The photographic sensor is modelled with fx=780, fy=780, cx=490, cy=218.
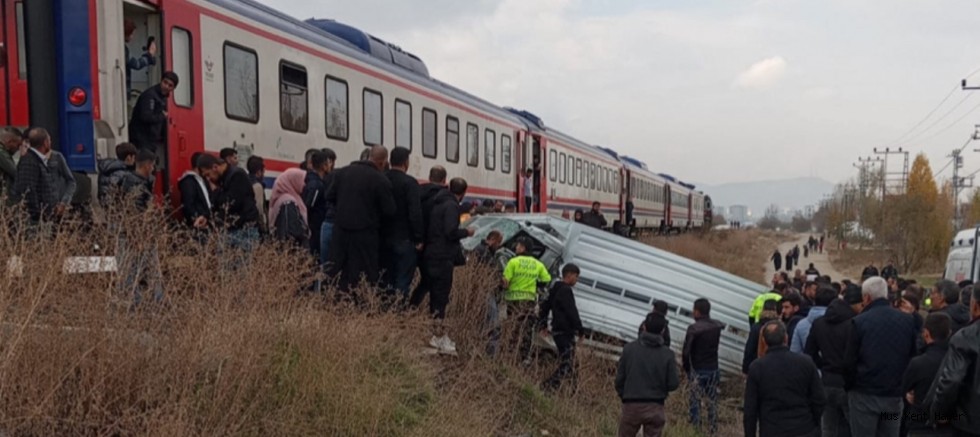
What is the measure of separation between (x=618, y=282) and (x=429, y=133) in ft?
13.2

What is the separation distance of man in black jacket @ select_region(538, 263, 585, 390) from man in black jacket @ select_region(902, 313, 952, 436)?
323 cm

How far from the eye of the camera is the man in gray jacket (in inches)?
260

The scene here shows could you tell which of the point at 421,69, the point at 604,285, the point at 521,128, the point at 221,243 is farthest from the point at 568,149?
the point at 221,243

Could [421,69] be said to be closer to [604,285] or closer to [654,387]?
[604,285]

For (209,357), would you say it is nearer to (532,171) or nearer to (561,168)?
(532,171)

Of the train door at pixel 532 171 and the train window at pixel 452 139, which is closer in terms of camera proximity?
the train window at pixel 452 139

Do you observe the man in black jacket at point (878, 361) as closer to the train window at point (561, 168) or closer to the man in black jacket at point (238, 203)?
the man in black jacket at point (238, 203)

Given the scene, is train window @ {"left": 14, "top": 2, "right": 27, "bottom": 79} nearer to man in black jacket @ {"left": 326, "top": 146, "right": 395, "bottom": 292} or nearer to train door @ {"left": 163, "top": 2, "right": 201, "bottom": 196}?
train door @ {"left": 163, "top": 2, "right": 201, "bottom": 196}

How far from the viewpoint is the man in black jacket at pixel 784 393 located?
19.0 ft

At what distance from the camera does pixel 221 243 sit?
207 inches

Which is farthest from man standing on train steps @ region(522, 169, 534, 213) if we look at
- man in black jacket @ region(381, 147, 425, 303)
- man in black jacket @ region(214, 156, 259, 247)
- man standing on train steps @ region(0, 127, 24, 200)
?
man standing on train steps @ region(0, 127, 24, 200)

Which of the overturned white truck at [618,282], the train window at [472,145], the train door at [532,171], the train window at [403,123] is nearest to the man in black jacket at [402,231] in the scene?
the overturned white truck at [618,282]

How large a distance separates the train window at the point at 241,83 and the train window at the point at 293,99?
17.6 inches

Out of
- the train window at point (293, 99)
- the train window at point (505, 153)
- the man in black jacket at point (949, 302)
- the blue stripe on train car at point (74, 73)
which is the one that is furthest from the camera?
the train window at point (505, 153)
